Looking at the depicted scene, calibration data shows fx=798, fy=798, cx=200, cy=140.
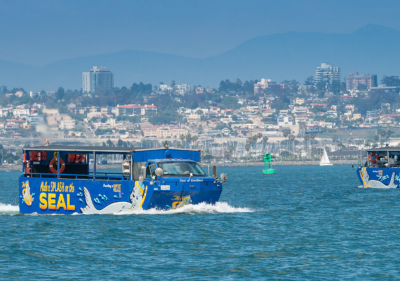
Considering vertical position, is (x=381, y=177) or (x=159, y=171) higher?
(x=159, y=171)

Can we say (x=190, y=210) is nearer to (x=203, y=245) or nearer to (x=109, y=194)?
(x=109, y=194)

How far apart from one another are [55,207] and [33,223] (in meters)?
2.50

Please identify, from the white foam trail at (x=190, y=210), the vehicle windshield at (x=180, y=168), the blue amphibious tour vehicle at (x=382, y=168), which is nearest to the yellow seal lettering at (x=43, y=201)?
the white foam trail at (x=190, y=210)

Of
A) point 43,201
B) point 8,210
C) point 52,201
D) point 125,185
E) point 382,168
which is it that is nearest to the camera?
point 125,185

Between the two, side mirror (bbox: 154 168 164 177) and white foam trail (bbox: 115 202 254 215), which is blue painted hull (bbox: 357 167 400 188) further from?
side mirror (bbox: 154 168 164 177)

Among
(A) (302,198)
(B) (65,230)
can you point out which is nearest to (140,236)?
(B) (65,230)

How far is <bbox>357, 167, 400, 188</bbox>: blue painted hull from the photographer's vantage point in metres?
67.7

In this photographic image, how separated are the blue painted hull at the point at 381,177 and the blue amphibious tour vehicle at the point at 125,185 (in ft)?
99.6

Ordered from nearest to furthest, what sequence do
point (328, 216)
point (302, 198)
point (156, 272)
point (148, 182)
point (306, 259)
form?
point (156, 272) → point (306, 259) → point (148, 182) → point (328, 216) → point (302, 198)

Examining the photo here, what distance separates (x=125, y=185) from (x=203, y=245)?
8.32 metres

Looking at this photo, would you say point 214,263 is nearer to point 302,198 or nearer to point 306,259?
point 306,259

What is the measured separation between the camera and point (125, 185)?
39188mm

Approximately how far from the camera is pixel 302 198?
6288 cm

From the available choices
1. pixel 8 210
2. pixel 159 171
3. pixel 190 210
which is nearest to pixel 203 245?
pixel 159 171
